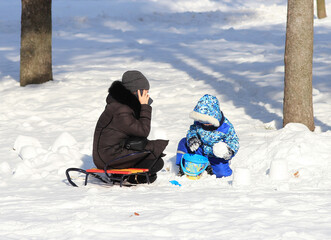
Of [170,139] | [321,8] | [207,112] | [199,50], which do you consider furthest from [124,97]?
[321,8]

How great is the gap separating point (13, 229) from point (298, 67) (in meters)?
4.98

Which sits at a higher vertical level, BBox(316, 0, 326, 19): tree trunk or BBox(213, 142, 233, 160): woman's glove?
BBox(316, 0, 326, 19): tree trunk

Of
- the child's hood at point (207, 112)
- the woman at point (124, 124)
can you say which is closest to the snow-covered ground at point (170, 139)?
the woman at point (124, 124)

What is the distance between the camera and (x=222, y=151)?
571 cm

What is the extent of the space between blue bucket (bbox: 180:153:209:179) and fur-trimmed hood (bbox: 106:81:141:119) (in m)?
0.82

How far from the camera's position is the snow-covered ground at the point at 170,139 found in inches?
157

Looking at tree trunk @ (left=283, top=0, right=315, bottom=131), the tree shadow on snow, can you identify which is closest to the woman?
tree trunk @ (left=283, top=0, right=315, bottom=131)

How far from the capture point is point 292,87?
302 inches

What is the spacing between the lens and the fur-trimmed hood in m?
5.37

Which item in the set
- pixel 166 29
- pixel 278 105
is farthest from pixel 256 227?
pixel 166 29

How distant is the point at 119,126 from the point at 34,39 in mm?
5998

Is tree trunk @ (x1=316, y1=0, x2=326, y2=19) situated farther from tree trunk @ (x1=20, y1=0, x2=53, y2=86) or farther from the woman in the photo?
the woman

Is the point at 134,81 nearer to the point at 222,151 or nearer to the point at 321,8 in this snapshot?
the point at 222,151

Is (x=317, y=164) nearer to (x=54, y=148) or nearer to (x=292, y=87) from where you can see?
(x=292, y=87)
